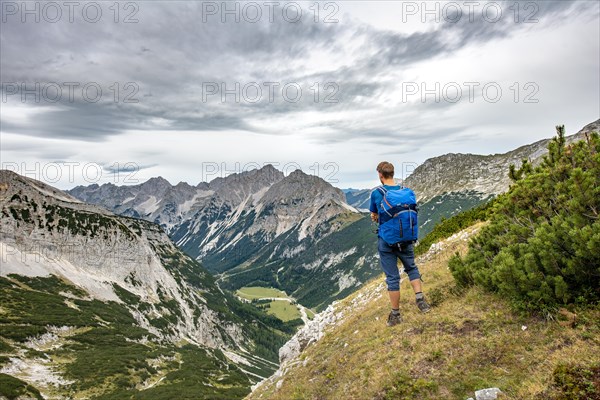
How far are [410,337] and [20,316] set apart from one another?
434ft

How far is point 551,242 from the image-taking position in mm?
9086

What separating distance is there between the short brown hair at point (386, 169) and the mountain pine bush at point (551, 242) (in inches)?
166

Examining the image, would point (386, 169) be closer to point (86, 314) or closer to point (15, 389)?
point (15, 389)

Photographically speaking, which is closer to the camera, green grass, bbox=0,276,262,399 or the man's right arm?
the man's right arm

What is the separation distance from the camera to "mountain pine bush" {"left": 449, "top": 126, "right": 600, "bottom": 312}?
27.7 feet

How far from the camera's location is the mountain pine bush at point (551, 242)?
8.45 metres

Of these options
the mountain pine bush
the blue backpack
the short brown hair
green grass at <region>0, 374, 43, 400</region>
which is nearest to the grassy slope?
the mountain pine bush

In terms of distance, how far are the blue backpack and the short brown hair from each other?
0.71 m

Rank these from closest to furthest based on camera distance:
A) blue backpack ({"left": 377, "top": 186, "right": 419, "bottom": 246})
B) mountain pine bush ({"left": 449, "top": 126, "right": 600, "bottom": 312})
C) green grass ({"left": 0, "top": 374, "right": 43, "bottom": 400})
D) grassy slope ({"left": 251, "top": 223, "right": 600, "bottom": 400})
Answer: grassy slope ({"left": 251, "top": 223, "right": 600, "bottom": 400}), mountain pine bush ({"left": 449, "top": 126, "right": 600, "bottom": 312}), blue backpack ({"left": 377, "top": 186, "right": 419, "bottom": 246}), green grass ({"left": 0, "top": 374, "right": 43, "bottom": 400})

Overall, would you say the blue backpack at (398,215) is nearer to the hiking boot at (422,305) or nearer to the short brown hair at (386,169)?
the short brown hair at (386,169)

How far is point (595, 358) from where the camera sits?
6.70m

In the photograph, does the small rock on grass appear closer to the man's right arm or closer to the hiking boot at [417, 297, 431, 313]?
the hiking boot at [417, 297, 431, 313]

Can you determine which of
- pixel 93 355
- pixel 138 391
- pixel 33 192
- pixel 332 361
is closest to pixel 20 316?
pixel 93 355

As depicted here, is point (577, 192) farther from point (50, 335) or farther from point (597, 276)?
point (50, 335)
